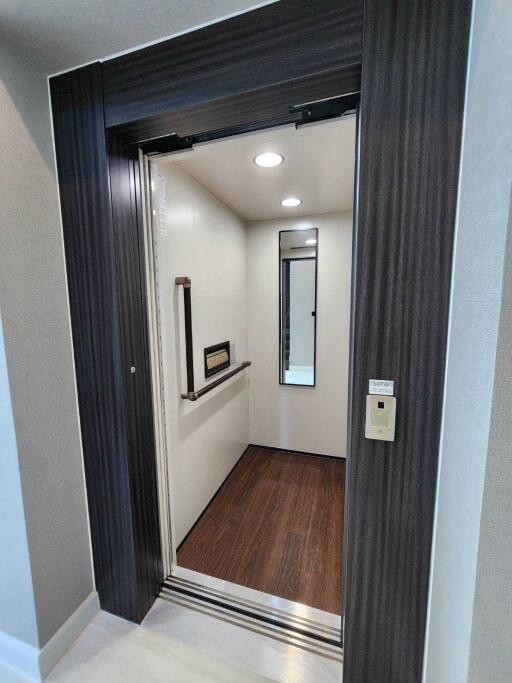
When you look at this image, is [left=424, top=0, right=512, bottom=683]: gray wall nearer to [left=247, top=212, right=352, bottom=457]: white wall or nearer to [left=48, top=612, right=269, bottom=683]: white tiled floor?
[left=48, top=612, right=269, bottom=683]: white tiled floor

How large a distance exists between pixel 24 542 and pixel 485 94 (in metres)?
1.87

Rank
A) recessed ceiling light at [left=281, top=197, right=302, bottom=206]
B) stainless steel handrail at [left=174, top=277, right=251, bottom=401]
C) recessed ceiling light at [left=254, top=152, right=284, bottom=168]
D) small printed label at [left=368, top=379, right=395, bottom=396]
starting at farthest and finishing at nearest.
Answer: recessed ceiling light at [left=281, top=197, right=302, bottom=206], stainless steel handrail at [left=174, top=277, right=251, bottom=401], recessed ceiling light at [left=254, top=152, right=284, bottom=168], small printed label at [left=368, top=379, right=395, bottom=396]

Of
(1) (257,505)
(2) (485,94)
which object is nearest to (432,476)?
(2) (485,94)

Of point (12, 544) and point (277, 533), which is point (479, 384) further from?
point (277, 533)

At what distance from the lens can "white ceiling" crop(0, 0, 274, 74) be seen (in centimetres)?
84

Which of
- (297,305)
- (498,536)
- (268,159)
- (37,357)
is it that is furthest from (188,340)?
(498,536)

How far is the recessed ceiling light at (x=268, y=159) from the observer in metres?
1.51

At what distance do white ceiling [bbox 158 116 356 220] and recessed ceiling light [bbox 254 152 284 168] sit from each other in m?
0.03

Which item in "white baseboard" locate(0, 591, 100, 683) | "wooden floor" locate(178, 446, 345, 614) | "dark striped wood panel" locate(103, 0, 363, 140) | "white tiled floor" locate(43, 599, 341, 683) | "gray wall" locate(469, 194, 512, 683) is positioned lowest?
"wooden floor" locate(178, 446, 345, 614)

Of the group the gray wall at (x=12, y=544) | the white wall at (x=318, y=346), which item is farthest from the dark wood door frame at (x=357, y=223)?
the white wall at (x=318, y=346)

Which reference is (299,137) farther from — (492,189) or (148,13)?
A: (492,189)

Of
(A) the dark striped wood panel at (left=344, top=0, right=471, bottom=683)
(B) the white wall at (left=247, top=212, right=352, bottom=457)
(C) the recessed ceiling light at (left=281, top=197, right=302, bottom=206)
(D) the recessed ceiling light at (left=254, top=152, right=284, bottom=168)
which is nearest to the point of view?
(A) the dark striped wood panel at (left=344, top=0, right=471, bottom=683)

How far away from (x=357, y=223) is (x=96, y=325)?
103cm

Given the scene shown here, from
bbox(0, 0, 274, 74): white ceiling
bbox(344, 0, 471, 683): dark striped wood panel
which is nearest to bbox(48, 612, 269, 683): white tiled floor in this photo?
bbox(344, 0, 471, 683): dark striped wood panel
